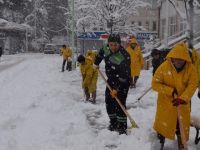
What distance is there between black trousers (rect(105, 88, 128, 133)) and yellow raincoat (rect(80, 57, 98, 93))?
374 centimetres

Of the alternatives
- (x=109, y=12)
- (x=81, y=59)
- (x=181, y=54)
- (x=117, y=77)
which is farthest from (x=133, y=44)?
(x=109, y=12)

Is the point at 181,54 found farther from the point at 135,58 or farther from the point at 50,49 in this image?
the point at 50,49

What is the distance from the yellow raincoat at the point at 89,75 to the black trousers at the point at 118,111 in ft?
12.3

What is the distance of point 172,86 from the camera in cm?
618

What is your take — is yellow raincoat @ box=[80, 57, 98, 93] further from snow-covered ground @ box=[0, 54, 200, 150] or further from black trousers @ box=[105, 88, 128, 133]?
black trousers @ box=[105, 88, 128, 133]

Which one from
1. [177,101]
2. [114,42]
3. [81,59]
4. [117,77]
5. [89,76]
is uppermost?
[114,42]

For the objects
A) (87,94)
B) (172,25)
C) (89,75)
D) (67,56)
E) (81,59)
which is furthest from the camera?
(172,25)

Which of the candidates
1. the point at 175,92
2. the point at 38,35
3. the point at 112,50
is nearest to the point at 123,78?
the point at 112,50

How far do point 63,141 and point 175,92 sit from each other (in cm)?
227

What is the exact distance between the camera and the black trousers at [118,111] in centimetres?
800

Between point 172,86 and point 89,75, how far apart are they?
589 centimetres

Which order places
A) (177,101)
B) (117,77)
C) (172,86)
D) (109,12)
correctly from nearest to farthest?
(177,101) < (172,86) < (117,77) < (109,12)

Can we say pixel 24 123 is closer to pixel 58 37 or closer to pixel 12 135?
pixel 12 135

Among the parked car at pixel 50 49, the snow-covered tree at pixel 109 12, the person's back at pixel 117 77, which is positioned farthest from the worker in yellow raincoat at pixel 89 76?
the parked car at pixel 50 49
